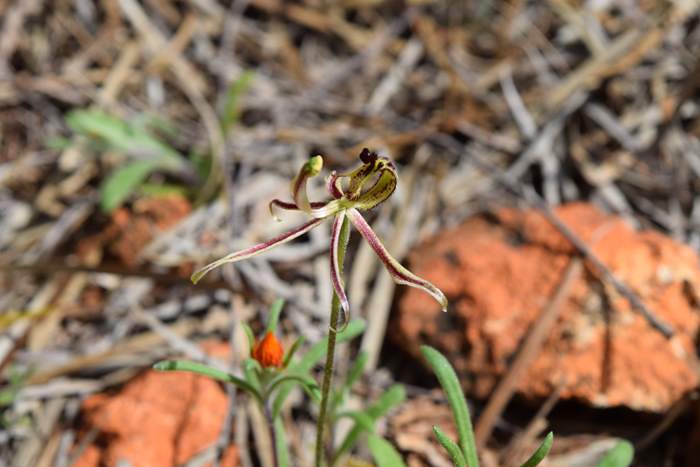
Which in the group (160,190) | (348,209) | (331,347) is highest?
(160,190)

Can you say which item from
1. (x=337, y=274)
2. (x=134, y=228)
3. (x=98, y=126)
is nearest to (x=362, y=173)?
(x=337, y=274)

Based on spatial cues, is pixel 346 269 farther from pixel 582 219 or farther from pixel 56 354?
pixel 56 354

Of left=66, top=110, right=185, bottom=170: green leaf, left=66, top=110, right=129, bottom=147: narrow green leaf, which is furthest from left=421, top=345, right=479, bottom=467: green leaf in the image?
left=66, top=110, right=129, bottom=147: narrow green leaf

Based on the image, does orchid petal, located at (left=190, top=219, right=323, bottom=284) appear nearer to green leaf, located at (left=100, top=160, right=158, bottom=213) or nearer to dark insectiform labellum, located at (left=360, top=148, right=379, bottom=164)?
dark insectiform labellum, located at (left=360, top=148, right=379, bottom=164)

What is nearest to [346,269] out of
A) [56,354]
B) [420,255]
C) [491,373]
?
[420,255]

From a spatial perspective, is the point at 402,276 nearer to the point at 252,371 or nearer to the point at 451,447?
the point at 451,447
